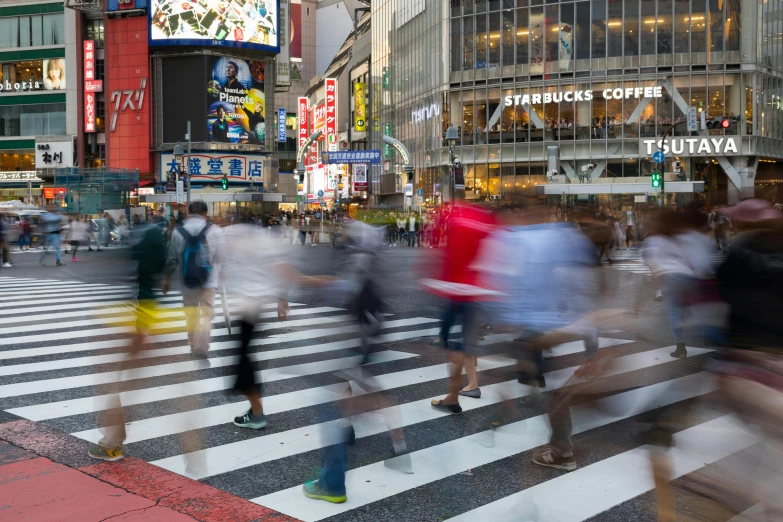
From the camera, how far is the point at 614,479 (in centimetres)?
583

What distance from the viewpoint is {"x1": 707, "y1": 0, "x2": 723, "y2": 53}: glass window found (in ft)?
170

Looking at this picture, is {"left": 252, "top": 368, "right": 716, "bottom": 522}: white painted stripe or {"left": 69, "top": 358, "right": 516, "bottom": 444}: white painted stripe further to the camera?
{"left": 69, "top": 358, "right": 516, "bottom": 444}: white painted stripe

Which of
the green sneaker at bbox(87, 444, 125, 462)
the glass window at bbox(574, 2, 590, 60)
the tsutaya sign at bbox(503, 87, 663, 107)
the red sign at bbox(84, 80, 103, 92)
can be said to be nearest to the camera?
the green sneaker at bbox(87, 444, 125, 462)

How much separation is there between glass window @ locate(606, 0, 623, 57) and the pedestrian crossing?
47.0 metres

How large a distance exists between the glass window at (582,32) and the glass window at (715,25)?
25.8ft

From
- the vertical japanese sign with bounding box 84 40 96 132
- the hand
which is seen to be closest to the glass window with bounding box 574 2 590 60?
the vertical japanese sign with bounding box 84 40 96 132

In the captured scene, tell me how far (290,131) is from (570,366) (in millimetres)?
120115

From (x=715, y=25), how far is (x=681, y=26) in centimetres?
214

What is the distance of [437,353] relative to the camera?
1081 centimetres

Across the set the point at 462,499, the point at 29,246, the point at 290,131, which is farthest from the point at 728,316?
the point at 290,131

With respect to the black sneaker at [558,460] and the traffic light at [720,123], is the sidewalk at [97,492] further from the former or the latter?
the traffic light at [720,123]

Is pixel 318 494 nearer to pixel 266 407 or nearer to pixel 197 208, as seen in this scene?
pixel 266 407

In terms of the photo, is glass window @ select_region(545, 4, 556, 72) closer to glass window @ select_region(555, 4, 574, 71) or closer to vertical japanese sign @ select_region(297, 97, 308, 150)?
glass window @ select_region(555, 4, 574, 71)

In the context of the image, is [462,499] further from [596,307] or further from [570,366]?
[570,366]
